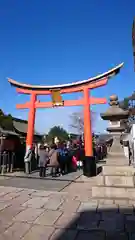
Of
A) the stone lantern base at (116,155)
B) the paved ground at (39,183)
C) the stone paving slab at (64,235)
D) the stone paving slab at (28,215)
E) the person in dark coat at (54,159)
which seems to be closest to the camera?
the stone paving slab at (64,235)

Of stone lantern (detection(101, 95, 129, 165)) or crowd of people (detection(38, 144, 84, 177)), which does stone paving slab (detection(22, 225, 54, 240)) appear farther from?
crowd of people (detection(38, 144, 84, 177))

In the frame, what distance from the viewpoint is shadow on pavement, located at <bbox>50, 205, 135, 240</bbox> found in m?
3.07

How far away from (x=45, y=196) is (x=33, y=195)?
36 cm

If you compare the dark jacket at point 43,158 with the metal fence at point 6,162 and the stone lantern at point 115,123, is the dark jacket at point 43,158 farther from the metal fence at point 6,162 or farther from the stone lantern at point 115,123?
the stone lantern at point 115,123

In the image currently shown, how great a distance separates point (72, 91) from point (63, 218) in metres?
11.7

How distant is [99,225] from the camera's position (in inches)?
137

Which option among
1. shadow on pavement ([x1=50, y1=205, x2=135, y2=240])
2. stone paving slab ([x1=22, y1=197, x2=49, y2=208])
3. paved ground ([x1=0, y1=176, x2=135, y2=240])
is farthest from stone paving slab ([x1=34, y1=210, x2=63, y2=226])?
stone paving slab ([x1=22, y1=197, x2=49, y2=208])

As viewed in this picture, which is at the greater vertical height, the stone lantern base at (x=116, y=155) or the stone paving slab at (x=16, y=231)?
the stone lantern base at (x=116, y=155)

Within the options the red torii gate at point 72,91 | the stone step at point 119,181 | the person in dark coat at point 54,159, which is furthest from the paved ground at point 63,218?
the red torii gate at point 72,91

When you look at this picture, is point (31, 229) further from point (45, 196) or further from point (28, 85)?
point (28, 85)

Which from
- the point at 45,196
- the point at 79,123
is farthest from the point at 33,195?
the point at 79,123

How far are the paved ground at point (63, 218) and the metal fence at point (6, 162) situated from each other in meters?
4.53

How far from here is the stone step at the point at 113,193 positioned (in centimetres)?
496

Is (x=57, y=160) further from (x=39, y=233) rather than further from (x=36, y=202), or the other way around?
(x=39, y=233)
